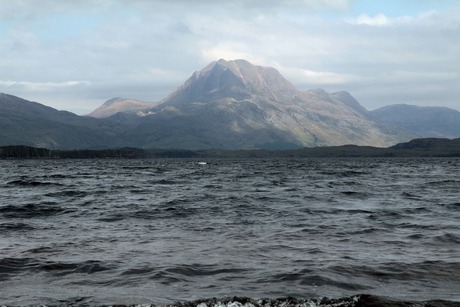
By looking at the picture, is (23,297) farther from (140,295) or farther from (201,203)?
(201,203)

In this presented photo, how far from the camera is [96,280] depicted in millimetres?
16438

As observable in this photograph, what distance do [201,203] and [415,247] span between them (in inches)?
954

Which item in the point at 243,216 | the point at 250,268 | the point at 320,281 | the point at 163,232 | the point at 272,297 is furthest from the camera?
the point at 243,216

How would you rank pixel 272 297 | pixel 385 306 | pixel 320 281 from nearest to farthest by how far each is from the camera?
pixel 385 306 < pixel 272 297 < pixel 320 281

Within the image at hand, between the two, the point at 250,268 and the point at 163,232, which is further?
the point at 163,232

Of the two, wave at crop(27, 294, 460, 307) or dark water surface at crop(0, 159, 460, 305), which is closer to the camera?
wave at crop(27, 294, 460, 307)

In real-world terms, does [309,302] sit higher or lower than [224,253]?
higher

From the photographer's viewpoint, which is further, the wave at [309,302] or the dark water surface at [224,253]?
the dark water surface at [224,253]

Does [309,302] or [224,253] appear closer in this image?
[309,302]

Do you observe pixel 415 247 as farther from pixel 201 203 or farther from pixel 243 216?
pixel 201 203

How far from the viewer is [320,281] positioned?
1611 centimetres

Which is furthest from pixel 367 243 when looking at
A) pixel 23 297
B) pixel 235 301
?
pixel 23 297

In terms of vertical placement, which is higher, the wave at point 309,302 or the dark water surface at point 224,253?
the wave at point 309,302

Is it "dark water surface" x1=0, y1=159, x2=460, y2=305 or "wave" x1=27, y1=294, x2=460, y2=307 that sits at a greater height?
"wave" x1=27, y1=294, x2=460, y2=307
